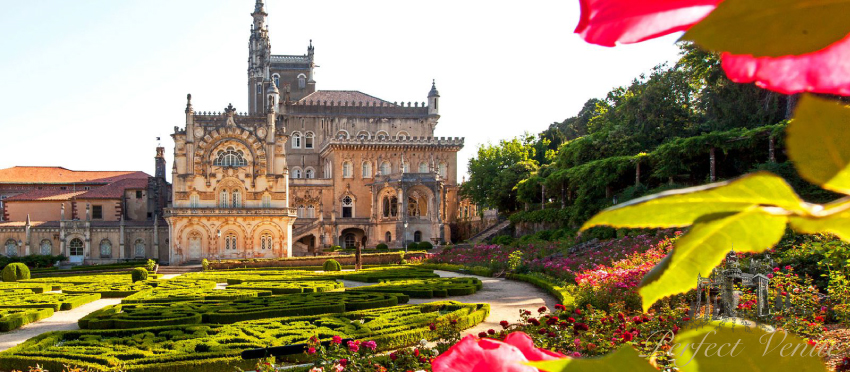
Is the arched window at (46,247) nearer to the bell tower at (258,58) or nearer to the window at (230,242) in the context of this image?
the window at (230,242)

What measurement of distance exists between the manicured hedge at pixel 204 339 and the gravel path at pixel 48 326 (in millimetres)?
1175

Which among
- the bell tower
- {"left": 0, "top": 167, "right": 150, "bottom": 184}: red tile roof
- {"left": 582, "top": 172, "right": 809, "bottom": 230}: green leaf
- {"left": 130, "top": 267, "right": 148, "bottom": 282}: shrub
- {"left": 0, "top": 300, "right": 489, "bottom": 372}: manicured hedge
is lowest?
{"left": 0, "top": 300, "right": 489, "bottom": 372}: manicured hedge

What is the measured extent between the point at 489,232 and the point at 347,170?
1106cm

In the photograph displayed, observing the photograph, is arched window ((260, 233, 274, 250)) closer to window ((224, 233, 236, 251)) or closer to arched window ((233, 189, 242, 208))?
window ((224, 233, 236, 251))

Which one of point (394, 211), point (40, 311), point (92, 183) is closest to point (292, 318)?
point (40, 311)

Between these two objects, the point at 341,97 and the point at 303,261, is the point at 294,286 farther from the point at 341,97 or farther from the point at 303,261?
the point at 341,97

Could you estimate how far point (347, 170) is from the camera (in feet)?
158

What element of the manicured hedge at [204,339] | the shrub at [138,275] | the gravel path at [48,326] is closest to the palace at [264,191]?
the shrub at [138,275]

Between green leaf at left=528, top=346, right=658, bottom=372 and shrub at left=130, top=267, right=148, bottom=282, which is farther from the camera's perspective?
shrub at left=130, top=267, right=148, bottom=282

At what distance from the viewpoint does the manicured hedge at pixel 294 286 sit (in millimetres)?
19172

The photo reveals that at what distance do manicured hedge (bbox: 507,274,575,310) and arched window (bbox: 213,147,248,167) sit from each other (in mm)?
21678

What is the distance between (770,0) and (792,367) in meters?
0.25

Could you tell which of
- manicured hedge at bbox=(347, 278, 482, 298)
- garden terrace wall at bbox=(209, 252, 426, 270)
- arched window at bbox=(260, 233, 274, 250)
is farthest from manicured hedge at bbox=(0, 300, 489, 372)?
arched window at bbox=(260, 233, 274, 250)

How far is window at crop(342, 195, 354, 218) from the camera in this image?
47375 mm
